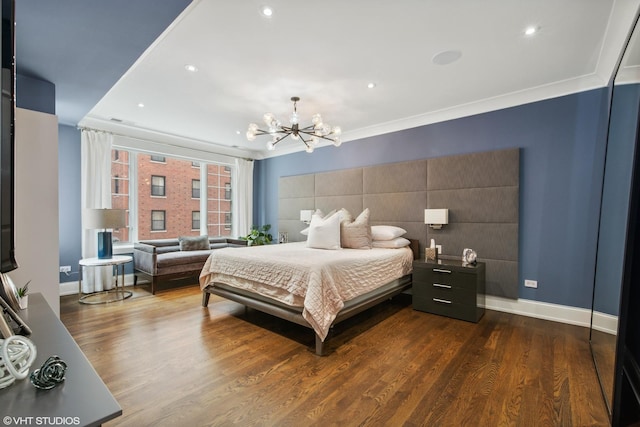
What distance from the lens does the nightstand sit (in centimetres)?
324

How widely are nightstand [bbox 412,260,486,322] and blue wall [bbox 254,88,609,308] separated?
679 millimetres

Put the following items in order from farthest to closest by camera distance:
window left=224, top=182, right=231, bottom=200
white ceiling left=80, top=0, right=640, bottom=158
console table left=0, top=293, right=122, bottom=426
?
window left=224, top=182, right=231, bottom=200
white ceiling left=80, top=0, right=640, bottom=158
console table left=0, top=293, right=122, bottom=426

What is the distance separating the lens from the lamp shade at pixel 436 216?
150 inches

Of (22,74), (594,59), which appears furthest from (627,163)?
(22,74)

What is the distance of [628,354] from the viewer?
69.2 inches

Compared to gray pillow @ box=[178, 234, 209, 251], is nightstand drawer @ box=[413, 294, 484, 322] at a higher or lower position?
lower

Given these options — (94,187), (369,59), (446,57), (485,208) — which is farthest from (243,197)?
(446,57)

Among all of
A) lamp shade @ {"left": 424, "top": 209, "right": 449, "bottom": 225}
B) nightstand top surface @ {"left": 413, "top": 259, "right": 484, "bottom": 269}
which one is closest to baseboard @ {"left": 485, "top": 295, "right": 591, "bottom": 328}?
nightstand top surface @ {"left": 413, "top": 259, "right": 484, "bottom": 269}

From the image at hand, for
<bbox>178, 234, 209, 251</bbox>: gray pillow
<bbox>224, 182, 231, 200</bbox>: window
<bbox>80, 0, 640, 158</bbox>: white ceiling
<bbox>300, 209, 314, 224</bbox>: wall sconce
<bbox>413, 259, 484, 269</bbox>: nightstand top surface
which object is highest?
<bbox>80, 0, 640, 158</bbox>: white ceiling

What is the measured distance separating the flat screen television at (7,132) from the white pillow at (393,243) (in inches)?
146

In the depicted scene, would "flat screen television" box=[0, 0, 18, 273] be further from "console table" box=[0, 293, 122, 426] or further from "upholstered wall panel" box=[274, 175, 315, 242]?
"upholstered wall panel" box=[274, 175, 315, 242]

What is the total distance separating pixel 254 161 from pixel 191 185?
154 centimetres

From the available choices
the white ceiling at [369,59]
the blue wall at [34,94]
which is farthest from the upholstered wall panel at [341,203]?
the blue wall at [34,94]

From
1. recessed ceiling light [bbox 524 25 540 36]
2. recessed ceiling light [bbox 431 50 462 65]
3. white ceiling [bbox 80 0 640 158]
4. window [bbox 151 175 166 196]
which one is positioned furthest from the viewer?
window [bbox 151 175 166 196]
